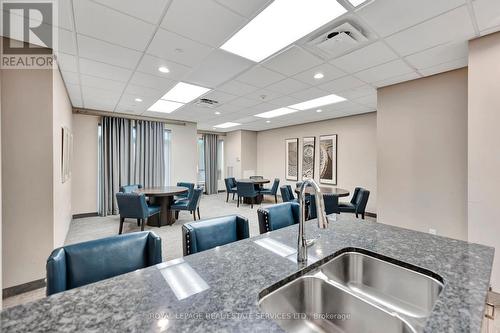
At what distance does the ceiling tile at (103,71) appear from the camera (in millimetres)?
2812

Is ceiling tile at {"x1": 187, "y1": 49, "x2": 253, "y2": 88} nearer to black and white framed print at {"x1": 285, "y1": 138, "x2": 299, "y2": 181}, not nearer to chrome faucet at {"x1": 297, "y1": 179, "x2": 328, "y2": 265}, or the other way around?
chrome faucet at {"x1": 297, "y1": 179, "x2": 328, "y2": 265}

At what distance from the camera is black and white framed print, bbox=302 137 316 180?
6.88 meters

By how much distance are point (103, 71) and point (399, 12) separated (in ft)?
11.6

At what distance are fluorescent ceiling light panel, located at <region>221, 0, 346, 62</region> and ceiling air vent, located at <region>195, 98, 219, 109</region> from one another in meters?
1.97

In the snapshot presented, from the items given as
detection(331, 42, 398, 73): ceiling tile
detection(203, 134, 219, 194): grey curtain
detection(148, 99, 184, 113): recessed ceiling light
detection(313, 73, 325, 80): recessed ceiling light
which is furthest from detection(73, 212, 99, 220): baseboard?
detection(331, 42, 398, 73): ceiling tile

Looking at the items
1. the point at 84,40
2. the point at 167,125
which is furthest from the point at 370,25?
the point at 167,125

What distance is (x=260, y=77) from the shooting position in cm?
323

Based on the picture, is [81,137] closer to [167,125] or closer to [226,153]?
[167,125]

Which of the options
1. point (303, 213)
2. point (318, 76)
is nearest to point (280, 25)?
point (318, 76)

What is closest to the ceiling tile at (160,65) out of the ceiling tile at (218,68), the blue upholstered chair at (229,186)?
the ceiling tile at (218,68)

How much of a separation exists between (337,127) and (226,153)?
482 cm

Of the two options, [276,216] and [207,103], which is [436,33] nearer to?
[276,216]

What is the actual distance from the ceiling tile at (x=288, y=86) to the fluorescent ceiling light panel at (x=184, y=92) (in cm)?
119

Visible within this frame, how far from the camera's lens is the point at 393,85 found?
354cm
